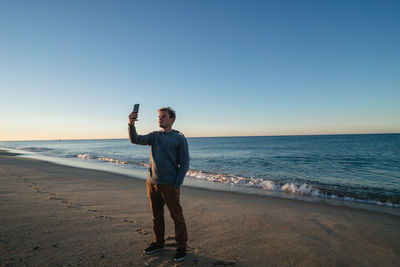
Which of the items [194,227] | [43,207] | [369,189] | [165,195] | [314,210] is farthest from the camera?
[369,189]

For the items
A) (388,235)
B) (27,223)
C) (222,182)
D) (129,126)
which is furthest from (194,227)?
(222,182)

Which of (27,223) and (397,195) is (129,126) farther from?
(397,195)

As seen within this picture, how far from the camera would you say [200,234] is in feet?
13.7

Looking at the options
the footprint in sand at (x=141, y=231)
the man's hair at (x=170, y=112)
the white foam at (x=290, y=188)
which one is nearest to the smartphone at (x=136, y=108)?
the man's hair at (x=170, y=112)

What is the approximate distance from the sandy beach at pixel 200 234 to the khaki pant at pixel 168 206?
1.09 feet

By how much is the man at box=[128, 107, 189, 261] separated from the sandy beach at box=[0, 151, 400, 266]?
0.35m

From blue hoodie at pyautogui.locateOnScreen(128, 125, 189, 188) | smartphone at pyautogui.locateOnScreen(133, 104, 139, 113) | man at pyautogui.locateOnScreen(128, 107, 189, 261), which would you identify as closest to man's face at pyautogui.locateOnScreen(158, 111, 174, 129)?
man at pyautogui.locateOnScreen(128, 107, 189, 261)

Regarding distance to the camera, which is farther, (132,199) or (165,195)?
(132,199)

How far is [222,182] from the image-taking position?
12.0m

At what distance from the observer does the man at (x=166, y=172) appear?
3129 millimetres

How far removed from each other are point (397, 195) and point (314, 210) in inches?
219

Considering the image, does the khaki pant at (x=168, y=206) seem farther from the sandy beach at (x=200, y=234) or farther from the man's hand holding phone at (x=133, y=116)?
the man's hand holding phone at (x=133, y=116)

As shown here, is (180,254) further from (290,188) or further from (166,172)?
(290,188)

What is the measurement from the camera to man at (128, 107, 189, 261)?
10.3ft
